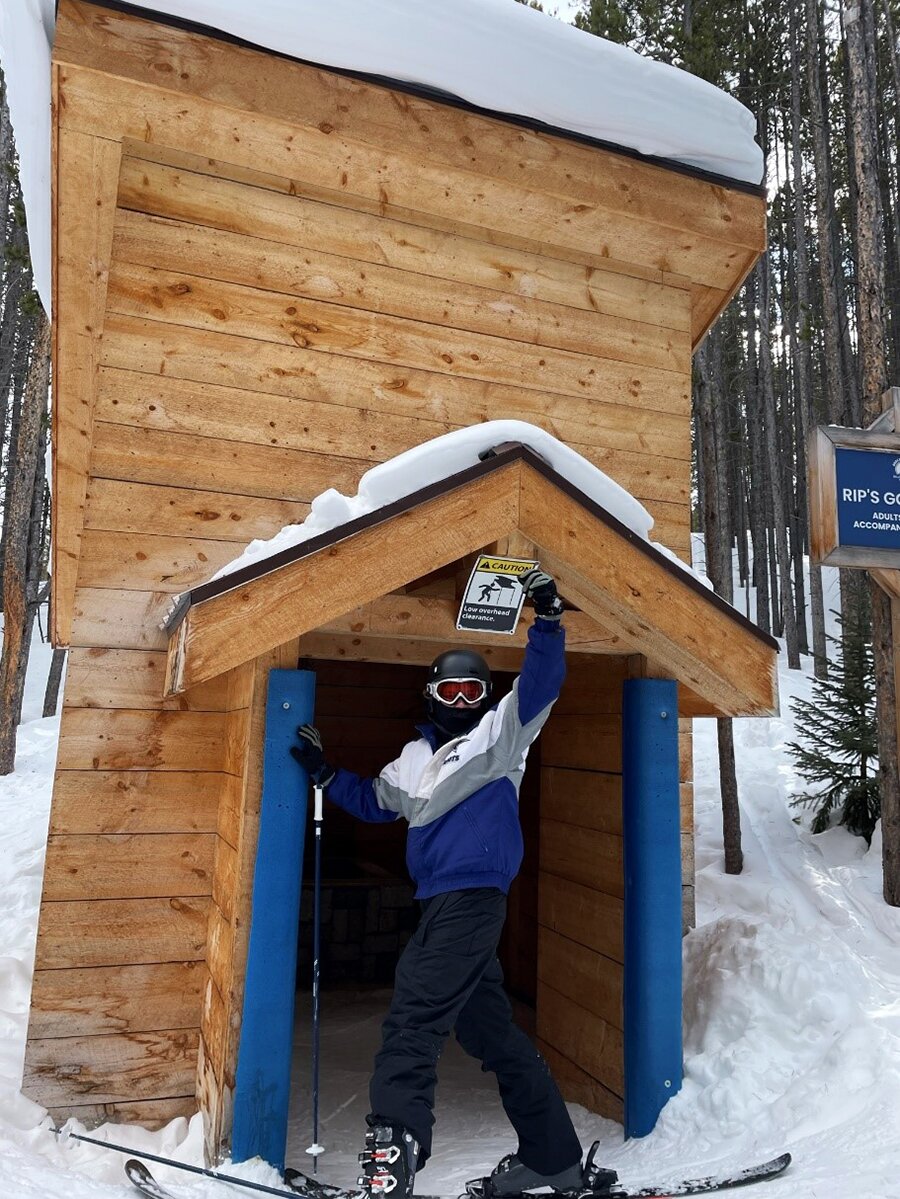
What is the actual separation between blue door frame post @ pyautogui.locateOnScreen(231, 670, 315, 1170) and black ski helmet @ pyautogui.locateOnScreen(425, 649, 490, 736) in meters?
0.58

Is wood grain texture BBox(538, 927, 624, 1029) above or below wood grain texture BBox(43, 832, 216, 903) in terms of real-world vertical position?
below

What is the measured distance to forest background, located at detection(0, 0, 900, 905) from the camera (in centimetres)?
824

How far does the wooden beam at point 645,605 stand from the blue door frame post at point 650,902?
0.28 m

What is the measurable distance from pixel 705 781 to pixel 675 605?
9720mm

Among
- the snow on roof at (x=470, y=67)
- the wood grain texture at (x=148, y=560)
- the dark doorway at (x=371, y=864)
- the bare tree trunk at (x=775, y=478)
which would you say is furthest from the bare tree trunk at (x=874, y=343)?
the bare tree trunk at (x=775, y=478)

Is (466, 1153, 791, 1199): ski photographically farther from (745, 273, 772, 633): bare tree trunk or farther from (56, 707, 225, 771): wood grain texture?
(745, 273, 772, 633): bare tree trunk

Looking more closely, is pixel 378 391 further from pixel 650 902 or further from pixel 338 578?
pixel 650 902

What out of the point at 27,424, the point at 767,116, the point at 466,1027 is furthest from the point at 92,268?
the point at 767,116

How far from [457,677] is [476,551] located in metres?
0.58

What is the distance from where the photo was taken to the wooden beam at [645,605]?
3.83 m

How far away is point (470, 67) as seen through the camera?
4.91 meters

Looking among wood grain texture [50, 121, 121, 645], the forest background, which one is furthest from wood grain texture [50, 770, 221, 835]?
the forest background

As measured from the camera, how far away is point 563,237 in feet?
18.1

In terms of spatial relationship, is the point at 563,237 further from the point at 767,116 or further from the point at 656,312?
the point at 767,116
